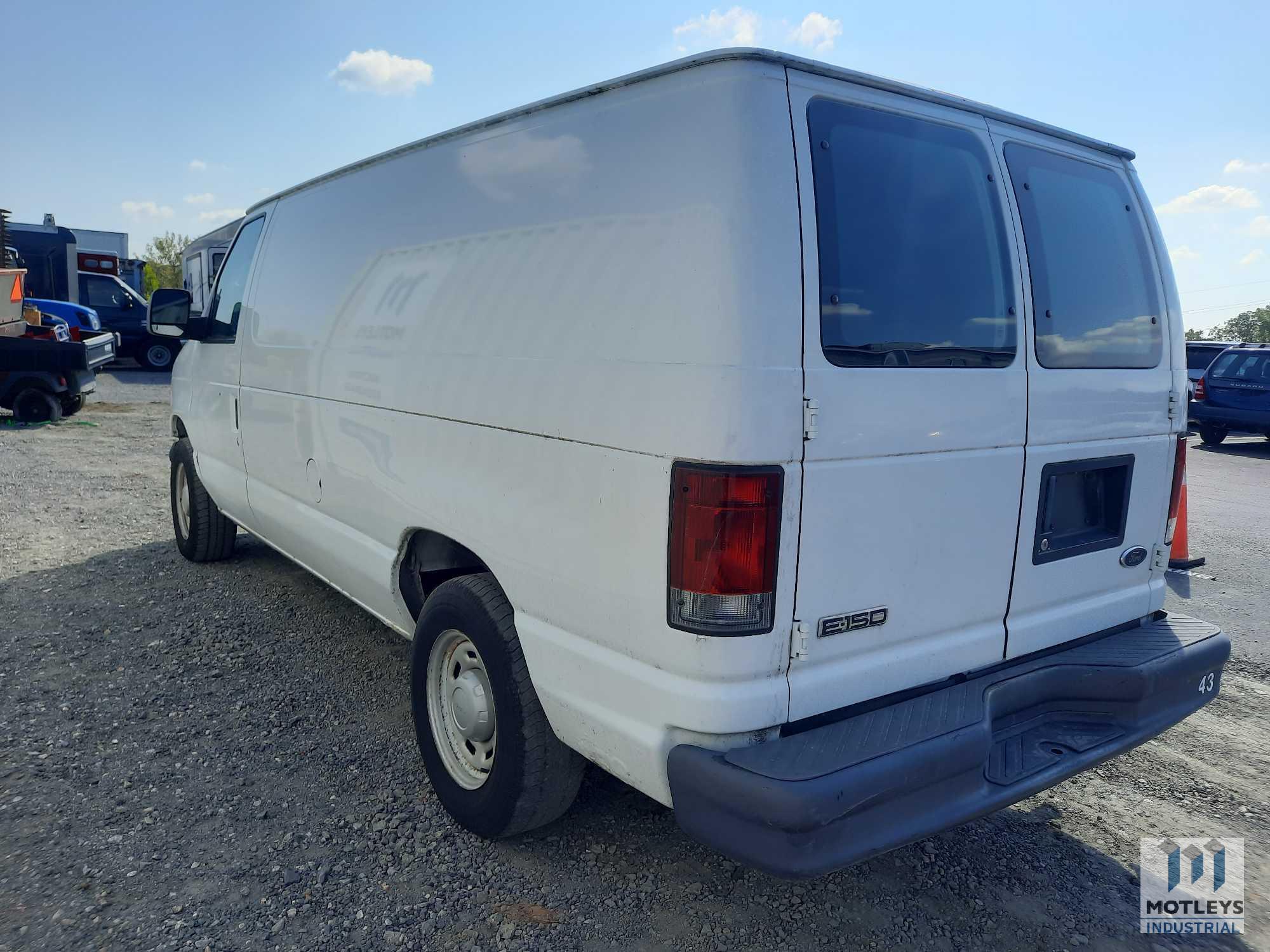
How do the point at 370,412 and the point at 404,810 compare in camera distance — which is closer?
the point at 404,810

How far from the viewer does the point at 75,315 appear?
17.4 m

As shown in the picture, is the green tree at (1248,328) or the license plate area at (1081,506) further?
the green tree at (1248,328)

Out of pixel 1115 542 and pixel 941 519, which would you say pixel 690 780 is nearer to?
pixel 941 519

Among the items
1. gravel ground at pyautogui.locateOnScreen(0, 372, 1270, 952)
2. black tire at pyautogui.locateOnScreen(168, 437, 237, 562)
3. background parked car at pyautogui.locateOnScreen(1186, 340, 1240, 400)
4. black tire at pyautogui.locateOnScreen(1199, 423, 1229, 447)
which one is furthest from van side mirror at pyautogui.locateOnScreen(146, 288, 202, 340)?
background parked car at pyautogui.locateOnScreen(1186, 340, 1240, 400)

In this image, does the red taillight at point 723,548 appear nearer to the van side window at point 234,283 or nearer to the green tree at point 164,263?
the van side window at point 234,283

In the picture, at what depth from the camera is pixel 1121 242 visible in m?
3.20

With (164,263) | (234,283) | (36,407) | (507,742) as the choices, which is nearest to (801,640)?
(507,742)

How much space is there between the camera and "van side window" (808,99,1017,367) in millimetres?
2336

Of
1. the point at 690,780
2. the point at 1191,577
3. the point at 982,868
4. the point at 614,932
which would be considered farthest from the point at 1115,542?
the point at 1191,577

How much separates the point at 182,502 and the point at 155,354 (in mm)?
17301

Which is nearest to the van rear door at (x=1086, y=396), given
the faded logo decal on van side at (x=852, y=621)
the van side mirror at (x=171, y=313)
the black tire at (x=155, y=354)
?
the faded logo decal on van side at (x=852, y=621)

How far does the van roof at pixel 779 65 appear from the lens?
2289mm

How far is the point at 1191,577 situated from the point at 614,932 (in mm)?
5324

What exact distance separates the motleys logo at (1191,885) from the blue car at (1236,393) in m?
13.7
